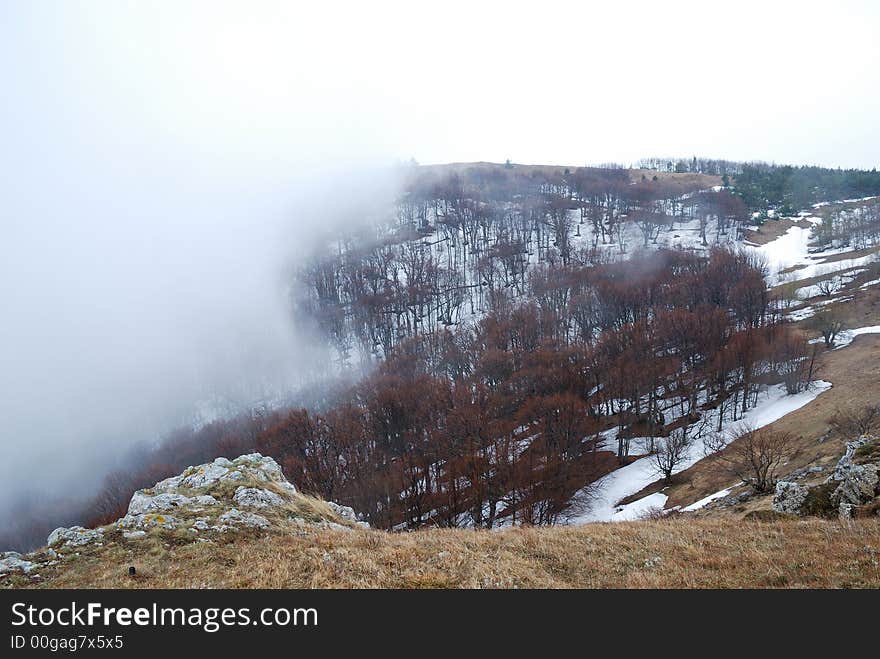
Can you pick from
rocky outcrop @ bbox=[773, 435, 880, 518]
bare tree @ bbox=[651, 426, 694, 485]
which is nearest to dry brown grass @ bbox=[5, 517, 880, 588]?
rocky outcrop @ bbox=[773, 435, 880, 518]

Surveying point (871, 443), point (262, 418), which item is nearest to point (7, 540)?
point (262, 418)

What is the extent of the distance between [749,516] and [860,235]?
132 m

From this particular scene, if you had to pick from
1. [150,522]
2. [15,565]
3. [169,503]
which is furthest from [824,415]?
[15,565]

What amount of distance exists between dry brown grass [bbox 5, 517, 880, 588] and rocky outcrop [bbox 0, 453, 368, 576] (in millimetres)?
751

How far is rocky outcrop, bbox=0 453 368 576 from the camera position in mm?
12086

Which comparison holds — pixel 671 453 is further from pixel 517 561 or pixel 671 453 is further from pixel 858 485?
pixel 517 561

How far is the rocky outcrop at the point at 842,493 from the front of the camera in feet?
44.1

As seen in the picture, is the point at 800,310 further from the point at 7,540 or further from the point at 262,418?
the point at 7,540

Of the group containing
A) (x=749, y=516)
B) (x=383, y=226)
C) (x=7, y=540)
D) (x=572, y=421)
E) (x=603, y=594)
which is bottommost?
(x=7, y=540)

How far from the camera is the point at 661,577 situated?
938 cm

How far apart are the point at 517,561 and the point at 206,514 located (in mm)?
11023

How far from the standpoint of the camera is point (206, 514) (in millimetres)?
14461

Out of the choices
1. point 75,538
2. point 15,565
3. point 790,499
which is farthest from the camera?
point 790,499

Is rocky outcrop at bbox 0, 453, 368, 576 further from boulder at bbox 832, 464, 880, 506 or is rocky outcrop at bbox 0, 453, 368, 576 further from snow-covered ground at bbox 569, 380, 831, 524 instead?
snow-covered ground at bbox 569, 380, 831, 524
